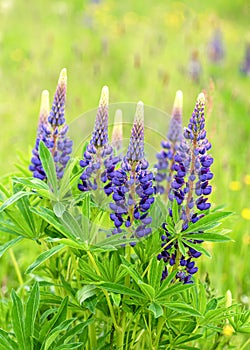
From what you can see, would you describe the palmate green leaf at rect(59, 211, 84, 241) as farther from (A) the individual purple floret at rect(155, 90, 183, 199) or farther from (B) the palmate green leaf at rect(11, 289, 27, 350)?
(A) the individual purple floret at rect(155, 90, 183, 199)

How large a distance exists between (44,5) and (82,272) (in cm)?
774

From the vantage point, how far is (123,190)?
1.48 meters

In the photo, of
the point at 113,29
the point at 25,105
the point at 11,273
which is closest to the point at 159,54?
the point at 113,29

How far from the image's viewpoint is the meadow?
3.15 metres

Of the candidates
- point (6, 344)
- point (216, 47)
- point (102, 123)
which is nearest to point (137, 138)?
point (102, 123)

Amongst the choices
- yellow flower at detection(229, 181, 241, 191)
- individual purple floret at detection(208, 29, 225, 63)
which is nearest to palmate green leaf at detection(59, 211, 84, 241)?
yellow flower at detection(229, 181, 241, 191)

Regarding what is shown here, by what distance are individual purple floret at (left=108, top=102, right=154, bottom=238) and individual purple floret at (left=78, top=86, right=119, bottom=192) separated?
0.08 metres

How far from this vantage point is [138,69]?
6254mm

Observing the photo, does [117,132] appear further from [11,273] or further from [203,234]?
[11,273]

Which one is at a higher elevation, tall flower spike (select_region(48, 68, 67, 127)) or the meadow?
the meadow

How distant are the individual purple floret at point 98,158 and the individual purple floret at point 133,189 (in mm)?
85

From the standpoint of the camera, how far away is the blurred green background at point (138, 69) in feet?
11.2

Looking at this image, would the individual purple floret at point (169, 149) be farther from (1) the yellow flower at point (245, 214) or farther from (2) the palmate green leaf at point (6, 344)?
(1) the yellow flower at point (245, 214)

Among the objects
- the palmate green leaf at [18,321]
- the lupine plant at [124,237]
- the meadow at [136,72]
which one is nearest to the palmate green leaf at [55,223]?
the lupine plant at [124,237]
